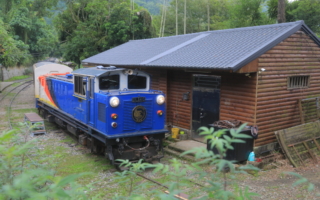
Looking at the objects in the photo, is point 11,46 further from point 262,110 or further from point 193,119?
point 262,110

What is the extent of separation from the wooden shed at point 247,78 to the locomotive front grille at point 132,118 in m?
1.93

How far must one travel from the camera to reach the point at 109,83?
9.12 metres

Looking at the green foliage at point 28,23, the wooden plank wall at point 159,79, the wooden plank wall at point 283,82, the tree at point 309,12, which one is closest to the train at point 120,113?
the wooden plank wall at point 159,79

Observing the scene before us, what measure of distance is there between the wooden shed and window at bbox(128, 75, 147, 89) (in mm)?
1256

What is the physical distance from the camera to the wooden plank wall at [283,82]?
922 cm

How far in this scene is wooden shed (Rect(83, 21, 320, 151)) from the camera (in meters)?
9.07

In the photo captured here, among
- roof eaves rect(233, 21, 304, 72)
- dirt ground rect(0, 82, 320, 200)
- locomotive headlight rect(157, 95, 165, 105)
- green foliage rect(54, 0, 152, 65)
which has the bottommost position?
dirt ground rect(0, 82, 320, 200)

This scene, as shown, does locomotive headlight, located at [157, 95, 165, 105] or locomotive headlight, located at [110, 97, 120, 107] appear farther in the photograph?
locomotive headlight, located at [157, 95, 165, 105]

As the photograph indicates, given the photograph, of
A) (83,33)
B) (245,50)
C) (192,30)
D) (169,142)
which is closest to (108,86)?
(169,142)

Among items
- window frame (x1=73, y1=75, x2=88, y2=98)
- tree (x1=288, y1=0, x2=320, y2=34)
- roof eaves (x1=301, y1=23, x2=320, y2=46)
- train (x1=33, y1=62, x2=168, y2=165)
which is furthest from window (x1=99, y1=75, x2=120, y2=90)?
tree (x1=288, y1=0, x2=320, y2=34)

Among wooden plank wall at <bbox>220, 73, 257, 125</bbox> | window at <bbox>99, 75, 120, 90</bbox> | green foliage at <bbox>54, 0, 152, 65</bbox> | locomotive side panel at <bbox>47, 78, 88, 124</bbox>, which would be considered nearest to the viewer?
window at <bbox>99, 75, 120, 90</bbox>

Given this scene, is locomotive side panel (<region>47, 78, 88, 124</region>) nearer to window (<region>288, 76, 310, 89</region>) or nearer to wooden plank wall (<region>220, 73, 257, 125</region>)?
wooden plank wall (<region>220, 73, 257, 125</region>)

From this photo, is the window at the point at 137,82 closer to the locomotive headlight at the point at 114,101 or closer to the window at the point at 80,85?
the locomotive headlight at the point at 114,101

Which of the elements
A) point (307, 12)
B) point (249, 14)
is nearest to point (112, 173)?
point (249, 14)
